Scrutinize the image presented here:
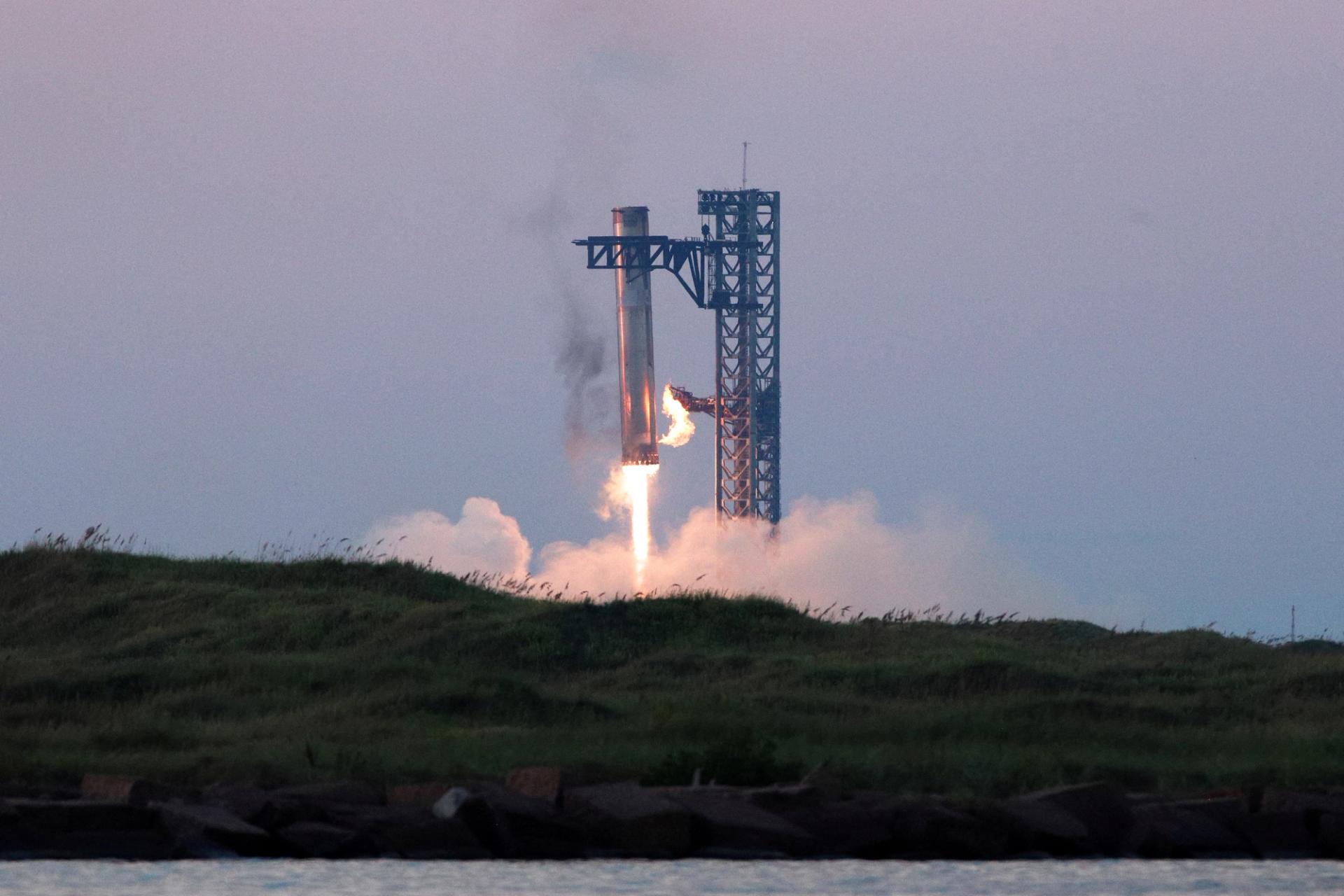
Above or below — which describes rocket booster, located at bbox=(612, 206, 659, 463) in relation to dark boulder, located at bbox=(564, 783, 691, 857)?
above

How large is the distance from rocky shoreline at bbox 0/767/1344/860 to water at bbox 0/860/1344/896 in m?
0.28

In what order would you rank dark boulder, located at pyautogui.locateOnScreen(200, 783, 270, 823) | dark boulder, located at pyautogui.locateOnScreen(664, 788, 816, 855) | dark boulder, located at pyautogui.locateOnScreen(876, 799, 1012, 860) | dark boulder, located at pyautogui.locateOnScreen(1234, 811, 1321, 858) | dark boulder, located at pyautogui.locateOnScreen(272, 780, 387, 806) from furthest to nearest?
1. dark boulder, located at pyautogui.locateOnScreen(1234, 811, 1321, 858)
2. dark boulder, located at pyautogui.locateOnScreen(272, 780, 387, 806)
3. dark boulder, located at pyautogui.locateOnScreen(876, 799, 1012, 860)
4. dark boulder, located at pyautogui.locateOnScreen(200, 783, 270, 823)
5. dark boulder, located at pyautogui.locateOnScreen(664, 788, 816, 855)

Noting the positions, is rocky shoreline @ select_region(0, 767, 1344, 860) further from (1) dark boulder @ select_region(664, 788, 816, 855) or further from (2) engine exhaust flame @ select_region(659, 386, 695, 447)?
(2) engine exhaust flame @ select_region(659, 386, 695, 447)

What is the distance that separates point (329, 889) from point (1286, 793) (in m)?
9.88

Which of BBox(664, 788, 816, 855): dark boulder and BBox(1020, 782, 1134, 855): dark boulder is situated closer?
BBox(664, 788, 816, 855): dark boulder

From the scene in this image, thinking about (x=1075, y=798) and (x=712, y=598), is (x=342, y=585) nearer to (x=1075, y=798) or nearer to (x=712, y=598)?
A: (x=712, y=598)

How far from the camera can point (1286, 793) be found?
22.2 meters

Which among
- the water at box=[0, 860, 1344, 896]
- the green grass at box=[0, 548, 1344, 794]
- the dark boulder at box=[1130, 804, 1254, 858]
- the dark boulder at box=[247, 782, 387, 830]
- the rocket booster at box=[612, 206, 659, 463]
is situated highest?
the rocket booster at box=[612, 206, 659, 463]

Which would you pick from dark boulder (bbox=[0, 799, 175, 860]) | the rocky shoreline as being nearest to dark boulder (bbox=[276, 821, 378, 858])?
the rocky shoreline

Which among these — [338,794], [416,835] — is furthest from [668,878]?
[338,794]

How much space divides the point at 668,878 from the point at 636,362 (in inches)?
1859

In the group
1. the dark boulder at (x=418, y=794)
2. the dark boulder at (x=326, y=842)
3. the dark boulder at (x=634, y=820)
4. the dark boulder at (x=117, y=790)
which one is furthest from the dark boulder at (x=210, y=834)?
the dark boulder at (x=634, y=820)

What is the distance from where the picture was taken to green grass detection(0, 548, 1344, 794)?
981 inches

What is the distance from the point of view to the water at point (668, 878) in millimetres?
18469
